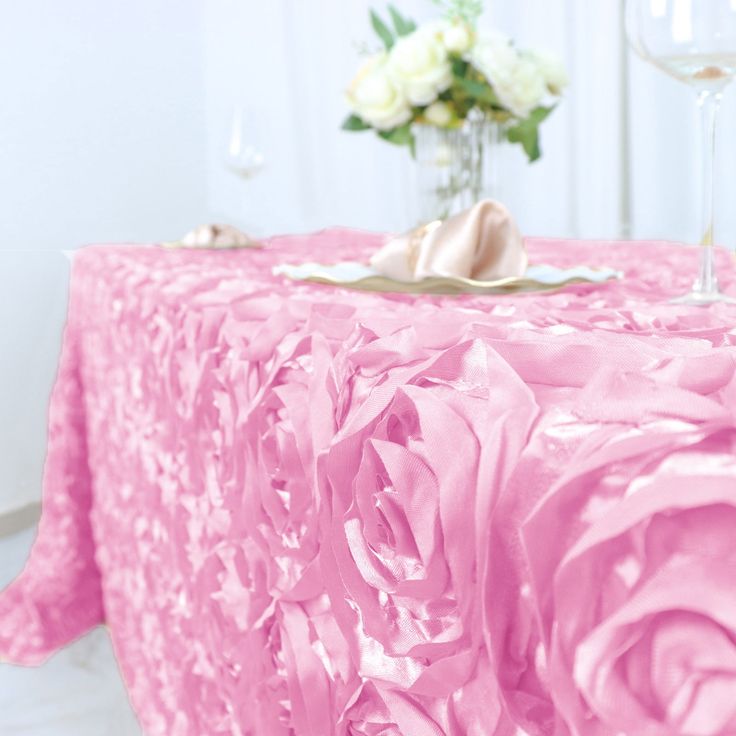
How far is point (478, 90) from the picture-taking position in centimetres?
129

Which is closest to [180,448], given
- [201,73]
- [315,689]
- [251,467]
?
[251,467]

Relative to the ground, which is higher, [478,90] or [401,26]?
[401,26]

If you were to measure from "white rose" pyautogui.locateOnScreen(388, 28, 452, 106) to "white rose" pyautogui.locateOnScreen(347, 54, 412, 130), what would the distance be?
0.06ft

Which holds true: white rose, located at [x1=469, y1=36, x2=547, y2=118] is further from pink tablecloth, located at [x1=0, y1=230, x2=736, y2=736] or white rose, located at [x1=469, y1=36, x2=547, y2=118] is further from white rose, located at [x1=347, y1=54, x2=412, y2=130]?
pink tablecloth, located at [x1=0, y1=230, x2=736, y2=736]

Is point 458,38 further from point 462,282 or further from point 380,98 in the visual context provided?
point 462,282

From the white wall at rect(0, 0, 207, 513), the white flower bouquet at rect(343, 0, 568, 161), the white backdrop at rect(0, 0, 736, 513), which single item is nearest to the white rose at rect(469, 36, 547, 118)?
the white flower bouquet at rect(343, 0, 568, 161)

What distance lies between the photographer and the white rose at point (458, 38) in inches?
51.4

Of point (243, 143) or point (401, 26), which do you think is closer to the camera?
point (401, 26)

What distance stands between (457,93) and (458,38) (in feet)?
0.25

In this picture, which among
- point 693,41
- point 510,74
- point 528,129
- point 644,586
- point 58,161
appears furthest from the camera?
point 58,161

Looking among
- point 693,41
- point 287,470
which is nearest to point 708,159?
point 693,41

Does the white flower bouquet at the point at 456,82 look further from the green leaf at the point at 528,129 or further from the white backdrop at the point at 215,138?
the white backdrop at the point at 215,138

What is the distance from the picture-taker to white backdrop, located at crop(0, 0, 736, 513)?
87.8 inches

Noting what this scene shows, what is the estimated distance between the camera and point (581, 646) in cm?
19
